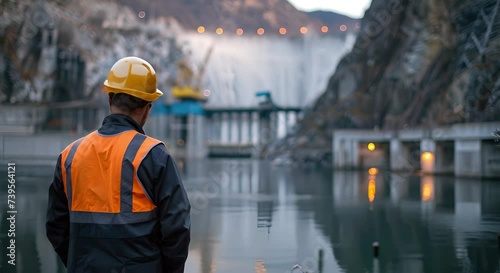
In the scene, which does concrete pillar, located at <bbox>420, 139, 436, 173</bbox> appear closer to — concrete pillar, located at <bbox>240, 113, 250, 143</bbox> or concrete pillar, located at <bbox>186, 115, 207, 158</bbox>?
concrete pillar, located at <bbox>186, 115, 207, 158</bbox>

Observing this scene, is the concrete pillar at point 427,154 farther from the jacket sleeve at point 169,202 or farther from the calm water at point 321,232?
the jacket sleeve at point 169,202

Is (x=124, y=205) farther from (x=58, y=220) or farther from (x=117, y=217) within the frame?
(x=58, y=220)

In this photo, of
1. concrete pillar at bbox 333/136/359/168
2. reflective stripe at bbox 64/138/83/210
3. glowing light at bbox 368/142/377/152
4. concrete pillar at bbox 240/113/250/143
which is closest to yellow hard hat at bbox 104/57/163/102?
reflective stripe at bbox 64/138/83/210

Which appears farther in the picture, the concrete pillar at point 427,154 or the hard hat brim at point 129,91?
the concrete pillar at point 427,154

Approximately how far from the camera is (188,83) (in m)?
116

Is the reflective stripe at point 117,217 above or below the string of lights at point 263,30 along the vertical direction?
below

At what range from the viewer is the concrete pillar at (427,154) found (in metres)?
35.7

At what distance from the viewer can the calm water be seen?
8.45 m

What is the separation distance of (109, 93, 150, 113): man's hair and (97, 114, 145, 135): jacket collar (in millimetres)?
70

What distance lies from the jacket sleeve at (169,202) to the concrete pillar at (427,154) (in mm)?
34822

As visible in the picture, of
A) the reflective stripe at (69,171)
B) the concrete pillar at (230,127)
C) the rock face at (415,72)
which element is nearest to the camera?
the reflective stripe at (69,171)

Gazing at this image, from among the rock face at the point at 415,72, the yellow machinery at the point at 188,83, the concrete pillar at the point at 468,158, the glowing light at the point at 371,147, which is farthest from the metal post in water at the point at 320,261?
the yellow machinery at the point at 188,83

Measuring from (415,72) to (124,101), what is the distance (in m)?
44.7

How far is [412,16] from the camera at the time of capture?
4928 centimetres
